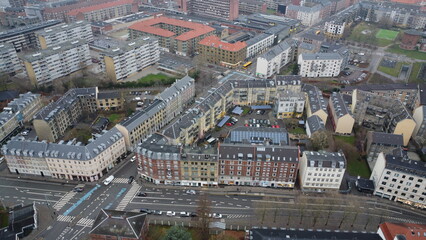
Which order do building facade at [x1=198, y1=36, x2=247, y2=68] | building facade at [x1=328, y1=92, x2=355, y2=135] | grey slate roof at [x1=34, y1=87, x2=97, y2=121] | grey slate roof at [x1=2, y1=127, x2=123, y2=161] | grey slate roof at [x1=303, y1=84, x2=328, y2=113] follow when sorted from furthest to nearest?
1. building facade at [x1=198, y1=36, x2=247, y2=68]
2. grey slate roof at [x1=303, y1=84, x2=328, y2=113]
3. building facade at [x1=328, y1=92, x2=355, y2=135]
4. grey slate roof at [x1=34, y1=87, x2=97, y2=121]
5. grey slate roof at [x1=2, y1=127, x2=123, y2=161]

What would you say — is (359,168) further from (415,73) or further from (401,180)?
(415,73)

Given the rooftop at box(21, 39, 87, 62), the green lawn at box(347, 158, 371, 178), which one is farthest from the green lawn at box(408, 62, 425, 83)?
the rooftop at box(21, 39, 87, 62)

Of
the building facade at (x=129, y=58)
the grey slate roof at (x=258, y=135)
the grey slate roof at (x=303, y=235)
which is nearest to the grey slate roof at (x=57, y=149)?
the grey slate roof at (x=258, y=135)

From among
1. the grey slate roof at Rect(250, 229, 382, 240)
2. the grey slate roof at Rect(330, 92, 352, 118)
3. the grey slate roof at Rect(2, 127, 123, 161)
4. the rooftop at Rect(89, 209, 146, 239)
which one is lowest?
Answer: the rooftop at Rect(89, 209, 146, 239)

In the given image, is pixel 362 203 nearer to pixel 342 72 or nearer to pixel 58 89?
pixel 342 72

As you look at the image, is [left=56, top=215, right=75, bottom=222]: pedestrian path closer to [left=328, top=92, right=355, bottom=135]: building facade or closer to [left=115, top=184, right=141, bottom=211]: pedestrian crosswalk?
[left=115, top=184, right=141, bottom=211]: pedestrian crosswalk

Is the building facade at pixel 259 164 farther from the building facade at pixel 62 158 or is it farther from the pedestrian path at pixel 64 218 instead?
the pedestrian path at pixel 64 218

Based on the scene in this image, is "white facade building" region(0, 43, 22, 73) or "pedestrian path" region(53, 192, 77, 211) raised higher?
"white facade building" region(0, 43, 22, 73)

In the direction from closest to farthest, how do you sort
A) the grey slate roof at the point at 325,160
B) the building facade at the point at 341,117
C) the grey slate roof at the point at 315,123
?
the grey slate roof at the point at 325,160 → the grey slate roof at the point at 315,123 → the building facade at the point at 341,117
